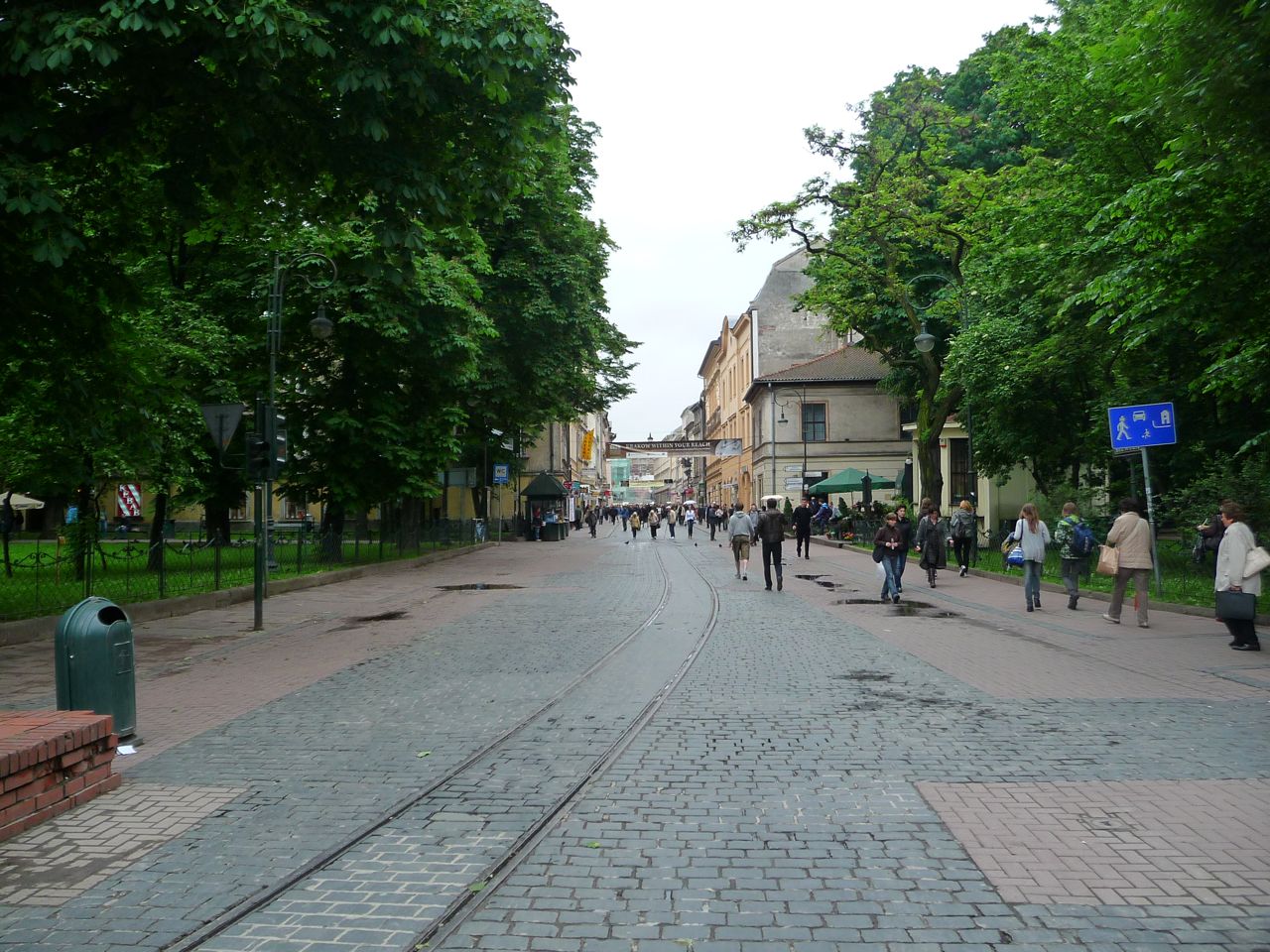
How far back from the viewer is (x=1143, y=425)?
15.6 m

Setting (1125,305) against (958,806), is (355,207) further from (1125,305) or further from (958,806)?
(1125,305)

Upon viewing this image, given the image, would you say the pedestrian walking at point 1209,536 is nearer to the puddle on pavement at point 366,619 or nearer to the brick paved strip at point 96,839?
the puddle on pavement at point 366,619

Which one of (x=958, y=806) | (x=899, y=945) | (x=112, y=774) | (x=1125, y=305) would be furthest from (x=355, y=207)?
(x=1125, y=305)

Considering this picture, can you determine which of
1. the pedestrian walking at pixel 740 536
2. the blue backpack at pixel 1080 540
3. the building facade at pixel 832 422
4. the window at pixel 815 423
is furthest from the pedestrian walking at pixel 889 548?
the window at pixel 815 423

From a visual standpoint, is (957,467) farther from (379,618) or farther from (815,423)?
(379,618)

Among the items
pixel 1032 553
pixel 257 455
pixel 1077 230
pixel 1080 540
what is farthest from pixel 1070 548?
pixel 257 455

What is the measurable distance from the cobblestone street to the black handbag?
1.93ft


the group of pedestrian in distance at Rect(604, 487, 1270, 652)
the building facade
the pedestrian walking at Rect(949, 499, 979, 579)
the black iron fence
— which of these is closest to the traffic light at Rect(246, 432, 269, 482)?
the black iron fence

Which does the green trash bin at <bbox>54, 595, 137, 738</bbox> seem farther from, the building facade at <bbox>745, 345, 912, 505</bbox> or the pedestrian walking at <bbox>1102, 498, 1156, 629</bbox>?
the building facade at <bbox>745, 345, 912, 505</bbox>

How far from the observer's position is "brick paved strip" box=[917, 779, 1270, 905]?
4.11 m

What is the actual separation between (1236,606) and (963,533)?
512 inches

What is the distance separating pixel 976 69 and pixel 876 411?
1055 inches

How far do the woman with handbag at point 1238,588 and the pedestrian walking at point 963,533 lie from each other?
40.8ft

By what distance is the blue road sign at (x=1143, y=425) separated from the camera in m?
15.4
